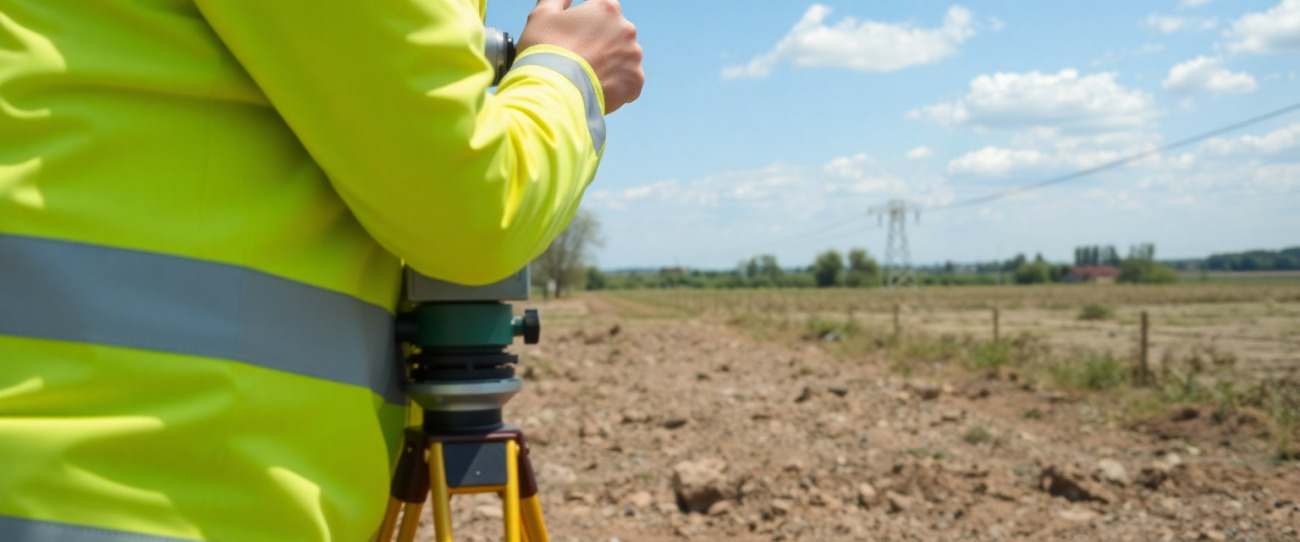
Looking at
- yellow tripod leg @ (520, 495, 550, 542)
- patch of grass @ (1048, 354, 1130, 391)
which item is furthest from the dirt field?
yellow tripod leg @ (520, 495, 550, 542)

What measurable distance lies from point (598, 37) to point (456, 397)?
0.49m

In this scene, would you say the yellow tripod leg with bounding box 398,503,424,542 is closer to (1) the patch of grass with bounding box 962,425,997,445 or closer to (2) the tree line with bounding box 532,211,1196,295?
(1) the patch of grass with bounding box 962,425,997,445

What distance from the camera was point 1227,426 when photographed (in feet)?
24.6

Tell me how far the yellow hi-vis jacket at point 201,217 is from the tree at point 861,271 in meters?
94.9

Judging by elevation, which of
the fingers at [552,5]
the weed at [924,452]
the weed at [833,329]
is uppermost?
the fingers at [552,5]

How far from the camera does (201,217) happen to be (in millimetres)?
870

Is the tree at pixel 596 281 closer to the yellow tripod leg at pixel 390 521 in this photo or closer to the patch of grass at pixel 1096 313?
the patch of grass at pixel 1096 313

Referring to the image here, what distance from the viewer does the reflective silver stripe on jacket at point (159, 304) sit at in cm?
83

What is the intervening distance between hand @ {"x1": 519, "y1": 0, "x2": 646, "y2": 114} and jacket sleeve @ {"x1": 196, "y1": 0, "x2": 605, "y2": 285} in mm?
247

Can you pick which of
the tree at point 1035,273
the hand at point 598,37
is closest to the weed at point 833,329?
the hand at point 598,37

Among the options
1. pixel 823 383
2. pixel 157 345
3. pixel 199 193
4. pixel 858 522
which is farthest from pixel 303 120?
pixel 823 383

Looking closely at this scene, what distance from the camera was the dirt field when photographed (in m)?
4.77

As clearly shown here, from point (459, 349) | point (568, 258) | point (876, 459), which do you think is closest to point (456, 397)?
point (459, 349)

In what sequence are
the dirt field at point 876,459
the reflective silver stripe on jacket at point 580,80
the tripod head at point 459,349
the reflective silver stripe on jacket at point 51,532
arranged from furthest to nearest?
the dirt field at point 876,459 → the tripod head at point 459,349 → the reflective silver stripe on jacket at point 580,80 → the reflective silver stripe on jacket at point 51,532
